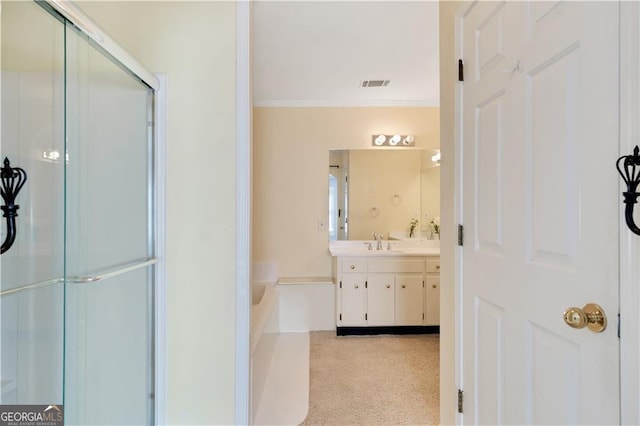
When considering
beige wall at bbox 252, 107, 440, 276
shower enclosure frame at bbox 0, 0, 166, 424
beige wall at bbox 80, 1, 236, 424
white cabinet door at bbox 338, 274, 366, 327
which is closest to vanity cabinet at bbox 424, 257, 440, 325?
white cabinet door at bbox 338, 274, 366, 327

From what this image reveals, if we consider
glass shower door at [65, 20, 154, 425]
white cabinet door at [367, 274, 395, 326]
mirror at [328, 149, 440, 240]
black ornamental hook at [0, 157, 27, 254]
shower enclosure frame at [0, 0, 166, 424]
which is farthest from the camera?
mirror at [328, 149, 440, 240]

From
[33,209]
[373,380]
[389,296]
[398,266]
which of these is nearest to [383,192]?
[398,266]

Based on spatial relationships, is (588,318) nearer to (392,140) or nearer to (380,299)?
(380,299)

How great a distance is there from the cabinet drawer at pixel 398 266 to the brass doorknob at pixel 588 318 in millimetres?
2294

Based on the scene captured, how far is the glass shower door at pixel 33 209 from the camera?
3.66 ft

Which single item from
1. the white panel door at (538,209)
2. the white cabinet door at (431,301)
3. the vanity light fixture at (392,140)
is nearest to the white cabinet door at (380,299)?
the white cabinet door at (431,301)

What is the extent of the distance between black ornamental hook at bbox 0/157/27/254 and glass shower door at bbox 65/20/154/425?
0.51ft

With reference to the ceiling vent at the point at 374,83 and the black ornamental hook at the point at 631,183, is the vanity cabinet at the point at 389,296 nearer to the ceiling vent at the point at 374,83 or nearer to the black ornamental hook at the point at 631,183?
the ceiling vent at the point at 374,83

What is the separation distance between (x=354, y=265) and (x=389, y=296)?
1.54 feet

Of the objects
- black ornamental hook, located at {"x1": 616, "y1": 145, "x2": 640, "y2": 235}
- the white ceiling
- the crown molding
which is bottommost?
black ornamental hook, located at {"x1": 616, "y1": 145, "x2": 640, "y2": 235}

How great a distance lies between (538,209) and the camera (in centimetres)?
92

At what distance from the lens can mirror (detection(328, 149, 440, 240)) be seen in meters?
3.46

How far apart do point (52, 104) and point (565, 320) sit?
188 cm

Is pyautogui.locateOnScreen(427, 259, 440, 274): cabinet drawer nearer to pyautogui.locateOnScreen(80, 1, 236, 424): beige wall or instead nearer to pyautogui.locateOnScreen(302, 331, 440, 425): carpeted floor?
pyautogui.locateOnScreen(302, 331, 440, 425): carpeted floor
